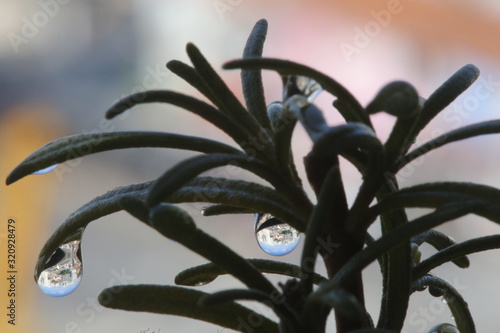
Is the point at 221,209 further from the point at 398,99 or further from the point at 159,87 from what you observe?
the point at 159,87

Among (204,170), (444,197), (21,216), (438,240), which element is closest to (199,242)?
(204,170)

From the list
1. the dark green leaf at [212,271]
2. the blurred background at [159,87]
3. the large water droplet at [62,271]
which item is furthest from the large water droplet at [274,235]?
the blurred background at [159,87]

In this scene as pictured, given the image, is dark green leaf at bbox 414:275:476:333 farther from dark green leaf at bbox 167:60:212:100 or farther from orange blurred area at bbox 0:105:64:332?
orange blurred area at bbox 0:105:64:332

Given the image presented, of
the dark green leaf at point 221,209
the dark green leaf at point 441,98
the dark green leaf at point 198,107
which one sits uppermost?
the dark green leaf at point 441,98

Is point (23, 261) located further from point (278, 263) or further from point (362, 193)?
point (362, 193)

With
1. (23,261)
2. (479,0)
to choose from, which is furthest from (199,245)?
(479,0)

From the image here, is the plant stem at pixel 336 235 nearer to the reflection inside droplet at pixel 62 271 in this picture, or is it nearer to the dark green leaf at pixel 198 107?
the dark green leaf at pixel 198 107

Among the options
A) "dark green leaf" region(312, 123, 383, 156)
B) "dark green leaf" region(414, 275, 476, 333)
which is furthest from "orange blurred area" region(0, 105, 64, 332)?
"dark green leaf" region(312, 123, 383, 156)
